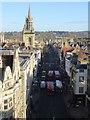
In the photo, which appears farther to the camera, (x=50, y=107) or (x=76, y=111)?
(x=50, y=107)

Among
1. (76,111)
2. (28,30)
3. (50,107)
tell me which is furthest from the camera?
(28,30)

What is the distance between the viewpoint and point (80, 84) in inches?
1976

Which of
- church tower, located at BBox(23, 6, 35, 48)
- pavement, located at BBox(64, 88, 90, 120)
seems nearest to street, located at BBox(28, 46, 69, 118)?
pavement, located at BBox(64, 88, 90, 120)

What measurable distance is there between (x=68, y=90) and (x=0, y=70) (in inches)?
1302

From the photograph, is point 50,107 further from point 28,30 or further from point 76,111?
point 28,30

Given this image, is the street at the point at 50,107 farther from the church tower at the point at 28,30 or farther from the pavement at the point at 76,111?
the church tower at the point at 28,30

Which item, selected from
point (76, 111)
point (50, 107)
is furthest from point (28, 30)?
point (76, 111)

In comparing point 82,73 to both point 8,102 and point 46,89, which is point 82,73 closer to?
point 46,89

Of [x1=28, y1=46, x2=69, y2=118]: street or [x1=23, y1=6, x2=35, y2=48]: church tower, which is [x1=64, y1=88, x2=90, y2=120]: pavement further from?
[x1=23, y1=6, x2=35, y2=48]: church tower

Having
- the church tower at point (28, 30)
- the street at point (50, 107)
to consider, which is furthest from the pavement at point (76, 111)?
the church tower at point (28, 30)

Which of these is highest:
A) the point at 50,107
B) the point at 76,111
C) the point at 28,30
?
the point at 28,30

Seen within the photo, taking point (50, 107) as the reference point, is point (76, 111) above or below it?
below

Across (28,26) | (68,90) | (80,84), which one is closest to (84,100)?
(80,84)

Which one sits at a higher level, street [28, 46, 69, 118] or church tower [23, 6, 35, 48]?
church tower [23, 6, 35, 48]
